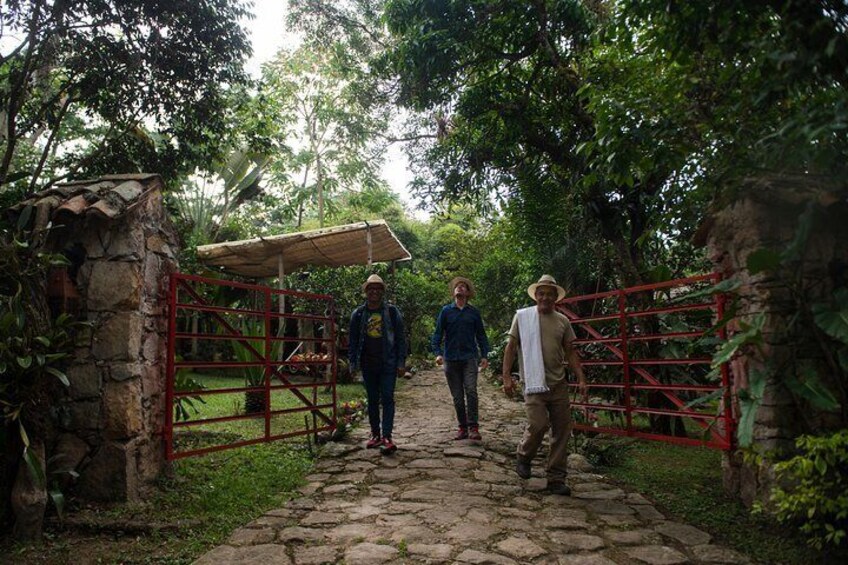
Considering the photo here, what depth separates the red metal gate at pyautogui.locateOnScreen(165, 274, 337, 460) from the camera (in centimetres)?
459

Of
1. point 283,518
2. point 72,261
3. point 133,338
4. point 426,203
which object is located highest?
point 426,203

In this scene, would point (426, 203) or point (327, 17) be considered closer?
point (426, 203)

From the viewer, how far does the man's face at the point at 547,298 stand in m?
4.75

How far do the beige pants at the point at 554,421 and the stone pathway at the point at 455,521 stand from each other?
0.25 m

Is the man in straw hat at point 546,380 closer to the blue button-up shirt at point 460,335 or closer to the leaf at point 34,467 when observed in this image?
the blue button-up shirt at point 460,335

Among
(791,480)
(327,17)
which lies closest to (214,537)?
(791,480)

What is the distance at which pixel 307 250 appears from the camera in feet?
33.8

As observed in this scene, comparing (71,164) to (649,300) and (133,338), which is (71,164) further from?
(649,300)

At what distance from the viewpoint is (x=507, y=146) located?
796 centimetres

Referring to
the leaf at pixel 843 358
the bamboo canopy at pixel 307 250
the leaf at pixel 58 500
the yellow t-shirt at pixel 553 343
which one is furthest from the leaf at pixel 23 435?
the bamboo canopy at pixel 307 250

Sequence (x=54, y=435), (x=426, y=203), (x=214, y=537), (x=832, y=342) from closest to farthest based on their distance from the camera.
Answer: (x=832, y=342) → (x=214, y=537) → (x=54, y=435) → (x=426, y=203)

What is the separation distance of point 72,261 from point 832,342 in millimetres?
5066

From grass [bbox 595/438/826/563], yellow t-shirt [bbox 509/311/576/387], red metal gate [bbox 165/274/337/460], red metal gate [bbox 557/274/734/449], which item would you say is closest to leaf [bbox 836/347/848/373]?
red metal gate [bbox 557/274/734/449]

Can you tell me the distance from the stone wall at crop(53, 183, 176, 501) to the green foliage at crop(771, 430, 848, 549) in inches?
163
